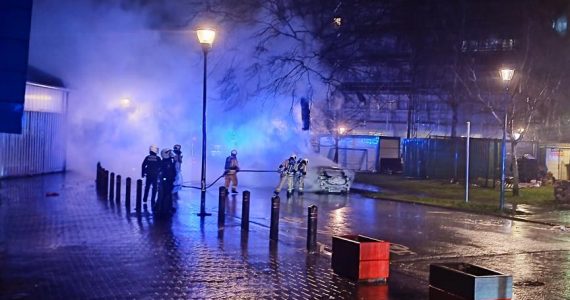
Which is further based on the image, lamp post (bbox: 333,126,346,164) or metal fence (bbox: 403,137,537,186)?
lamp post (bbox: 333,126,346,164)

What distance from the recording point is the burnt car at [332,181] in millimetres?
21078

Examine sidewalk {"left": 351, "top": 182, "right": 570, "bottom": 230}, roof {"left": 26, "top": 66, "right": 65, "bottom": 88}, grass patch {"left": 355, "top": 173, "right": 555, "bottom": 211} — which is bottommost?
sidewalk {"left": 351, "top": 182, "right": 570, "bottom": 230}

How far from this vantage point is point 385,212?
16.1m

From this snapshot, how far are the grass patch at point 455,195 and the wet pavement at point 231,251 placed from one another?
2.34m

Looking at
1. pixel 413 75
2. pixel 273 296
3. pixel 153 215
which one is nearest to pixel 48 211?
pixel 153 215

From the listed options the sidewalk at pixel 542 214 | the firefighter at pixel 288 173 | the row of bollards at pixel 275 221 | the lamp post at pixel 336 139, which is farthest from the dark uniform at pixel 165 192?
the lamp post at pixel 336 139

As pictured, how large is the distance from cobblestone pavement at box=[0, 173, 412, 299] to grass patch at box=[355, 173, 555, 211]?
844cm

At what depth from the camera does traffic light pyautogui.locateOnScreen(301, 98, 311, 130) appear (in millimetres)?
22778

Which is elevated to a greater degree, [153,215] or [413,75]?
[413,75]

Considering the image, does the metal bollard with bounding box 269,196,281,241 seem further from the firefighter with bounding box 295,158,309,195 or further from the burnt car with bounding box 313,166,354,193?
the burnt car with bounding box 313,166,354,193

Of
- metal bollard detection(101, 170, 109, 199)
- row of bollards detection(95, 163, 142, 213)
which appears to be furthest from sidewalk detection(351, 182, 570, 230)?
metal bollard detection(101, 170, 109, 199)

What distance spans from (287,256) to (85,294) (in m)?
3.51

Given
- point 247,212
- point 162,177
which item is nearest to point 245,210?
point 247,212

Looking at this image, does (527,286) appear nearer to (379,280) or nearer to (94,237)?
(379,280)
